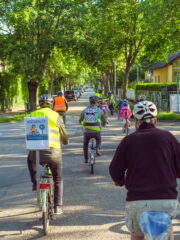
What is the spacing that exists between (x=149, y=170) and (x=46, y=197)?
2343mm

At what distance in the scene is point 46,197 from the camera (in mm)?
4949

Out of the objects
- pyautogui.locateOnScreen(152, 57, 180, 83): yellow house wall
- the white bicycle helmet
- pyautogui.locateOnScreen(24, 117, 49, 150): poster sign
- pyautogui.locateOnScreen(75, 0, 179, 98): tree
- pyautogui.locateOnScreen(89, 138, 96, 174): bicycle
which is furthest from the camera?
pyautogui.locateOnScreen(152, 57, 180, 83): yellow house wall

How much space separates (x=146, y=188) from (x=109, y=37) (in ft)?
90.3

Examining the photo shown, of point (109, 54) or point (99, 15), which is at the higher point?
point (99, 15)

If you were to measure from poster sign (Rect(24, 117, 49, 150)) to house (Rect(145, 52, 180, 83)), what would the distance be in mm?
36222

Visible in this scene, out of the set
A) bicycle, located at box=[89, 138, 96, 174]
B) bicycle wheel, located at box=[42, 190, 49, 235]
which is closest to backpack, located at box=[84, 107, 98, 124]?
bicycle, located at box=[89, 138, 96, 174]

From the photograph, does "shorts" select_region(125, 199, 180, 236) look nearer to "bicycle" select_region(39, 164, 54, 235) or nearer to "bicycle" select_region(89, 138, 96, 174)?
"bicycle" select_region(39, 164, 54, 235)

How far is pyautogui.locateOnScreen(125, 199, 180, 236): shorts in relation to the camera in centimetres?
289

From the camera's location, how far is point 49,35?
28.1m

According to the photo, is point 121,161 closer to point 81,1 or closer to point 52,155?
point 52,155

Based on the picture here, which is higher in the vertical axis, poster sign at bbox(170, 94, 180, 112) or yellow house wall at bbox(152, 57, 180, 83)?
yellow house wall at bbox(152, 57, 180, 83)

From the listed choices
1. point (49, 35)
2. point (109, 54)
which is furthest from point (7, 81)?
point (109, 54)

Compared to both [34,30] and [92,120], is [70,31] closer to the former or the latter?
[34,30]

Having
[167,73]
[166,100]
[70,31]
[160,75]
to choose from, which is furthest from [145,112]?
[160,75]
